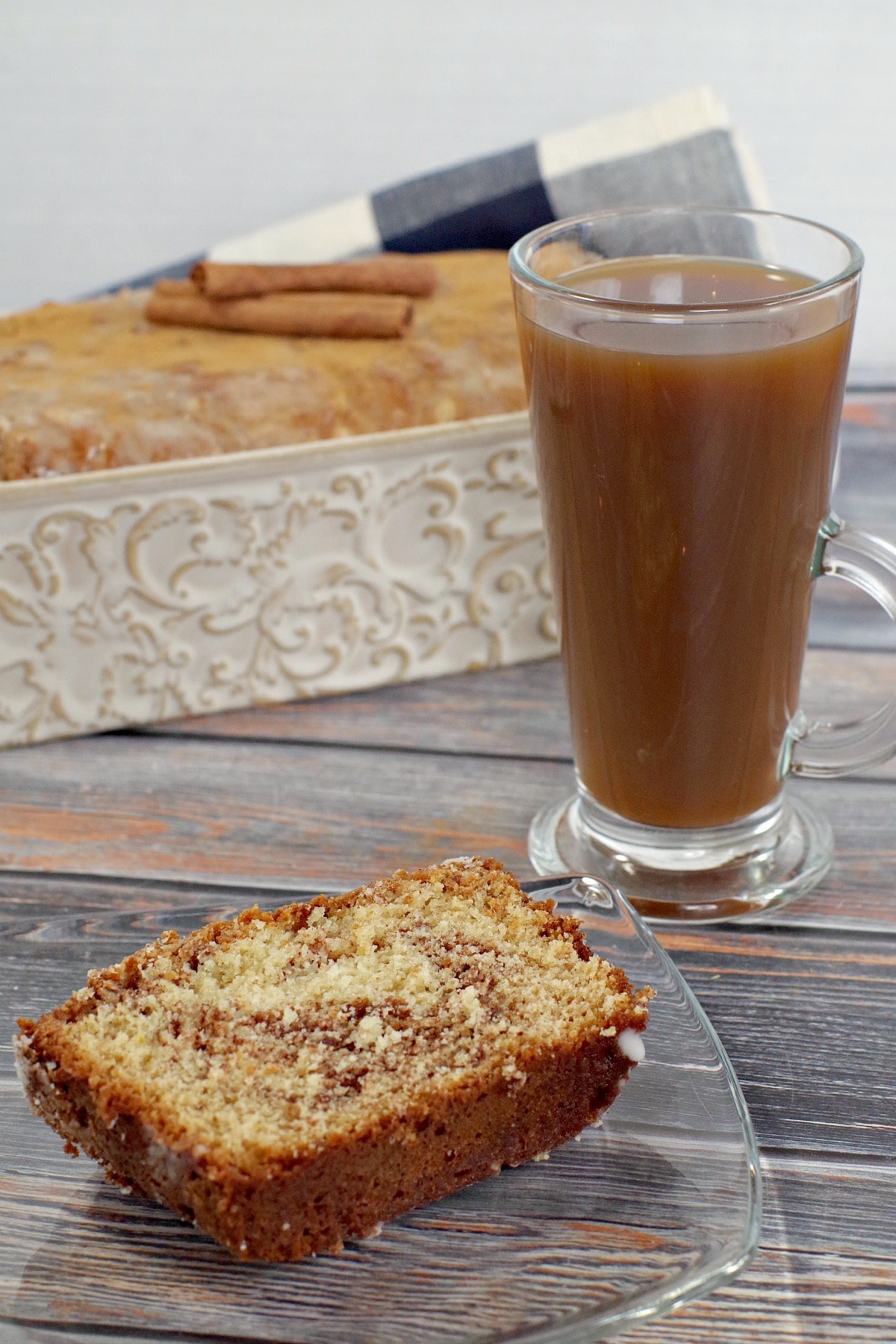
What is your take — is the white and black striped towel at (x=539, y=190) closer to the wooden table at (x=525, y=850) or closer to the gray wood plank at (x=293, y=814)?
the wooden table at (x=525, y=850)

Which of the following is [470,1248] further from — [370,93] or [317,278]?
[370,93]

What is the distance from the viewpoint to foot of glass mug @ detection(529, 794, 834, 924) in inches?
40.5

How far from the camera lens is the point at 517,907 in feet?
2.85

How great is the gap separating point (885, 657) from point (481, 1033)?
82 centimetres

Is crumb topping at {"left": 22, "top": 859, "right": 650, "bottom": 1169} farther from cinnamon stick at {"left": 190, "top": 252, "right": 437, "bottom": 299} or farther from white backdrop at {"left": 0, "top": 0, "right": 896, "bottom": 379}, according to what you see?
white backdrop at {"left": 0, "top": 0, "right": 896, "bottom": 379}

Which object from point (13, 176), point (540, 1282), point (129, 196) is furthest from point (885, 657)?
point (13, 176)

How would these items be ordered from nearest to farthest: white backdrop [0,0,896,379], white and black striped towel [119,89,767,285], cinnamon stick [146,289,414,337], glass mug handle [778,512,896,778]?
glass mug handle [778,512,896,778], cinnamon stick [146,289,414,337], white and black striped towel [119,89,767,285], white backdrop [0,0,896,379]

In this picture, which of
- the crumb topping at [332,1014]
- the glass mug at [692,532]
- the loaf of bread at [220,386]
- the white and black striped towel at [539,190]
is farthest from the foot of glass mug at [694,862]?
the white and black striped towel at [539,190]

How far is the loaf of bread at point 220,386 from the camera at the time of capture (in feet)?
3.95

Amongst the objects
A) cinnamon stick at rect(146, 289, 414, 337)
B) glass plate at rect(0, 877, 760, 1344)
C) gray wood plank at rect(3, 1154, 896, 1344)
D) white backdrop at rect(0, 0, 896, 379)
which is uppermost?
white backdrop at rect(0, 0, 896, 379)

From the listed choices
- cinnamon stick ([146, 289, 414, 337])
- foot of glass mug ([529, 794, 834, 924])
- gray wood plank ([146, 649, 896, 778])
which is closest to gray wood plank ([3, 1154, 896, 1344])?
foot of glass mug ([529, 794, 834, 924])

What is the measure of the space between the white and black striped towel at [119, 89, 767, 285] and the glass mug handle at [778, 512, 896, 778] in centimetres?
77

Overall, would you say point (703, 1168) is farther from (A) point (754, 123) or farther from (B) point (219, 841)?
(A) point (754, 123)

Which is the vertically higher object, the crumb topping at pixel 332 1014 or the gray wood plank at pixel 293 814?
the crumb topping at pixel 332 1014
